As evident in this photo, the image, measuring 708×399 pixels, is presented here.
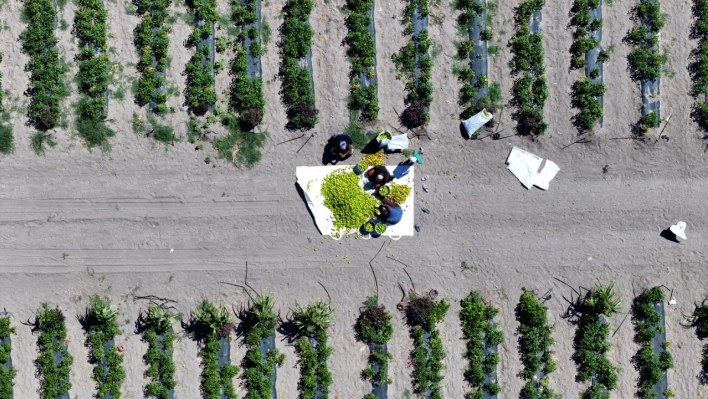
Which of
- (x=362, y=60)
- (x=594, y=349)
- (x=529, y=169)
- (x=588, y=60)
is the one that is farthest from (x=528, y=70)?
(x=594, y=349)

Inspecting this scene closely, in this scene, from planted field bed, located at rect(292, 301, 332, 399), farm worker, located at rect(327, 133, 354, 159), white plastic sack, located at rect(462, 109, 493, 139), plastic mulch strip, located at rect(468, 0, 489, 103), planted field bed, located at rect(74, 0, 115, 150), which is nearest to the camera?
farm worker, located at rect(327, 133, 354, 159)

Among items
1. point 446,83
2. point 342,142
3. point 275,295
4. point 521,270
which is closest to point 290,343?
point 275,295

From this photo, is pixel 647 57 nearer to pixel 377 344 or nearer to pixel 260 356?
pixel 377 344

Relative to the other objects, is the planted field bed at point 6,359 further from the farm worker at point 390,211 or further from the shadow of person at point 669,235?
the shadow of person at point 669,235

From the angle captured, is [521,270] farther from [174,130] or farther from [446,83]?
[174,130]

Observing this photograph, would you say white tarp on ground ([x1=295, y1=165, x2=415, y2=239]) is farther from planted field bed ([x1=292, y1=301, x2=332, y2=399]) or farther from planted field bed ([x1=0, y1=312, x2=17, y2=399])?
planted field bed ([x1=0, y1=312, x2=17, y2=399])

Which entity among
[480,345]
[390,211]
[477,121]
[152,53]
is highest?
[152,53]

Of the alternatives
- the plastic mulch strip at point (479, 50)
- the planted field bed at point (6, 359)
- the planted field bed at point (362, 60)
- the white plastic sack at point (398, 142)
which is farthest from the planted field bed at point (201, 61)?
the planted field bed at point (6, 359)

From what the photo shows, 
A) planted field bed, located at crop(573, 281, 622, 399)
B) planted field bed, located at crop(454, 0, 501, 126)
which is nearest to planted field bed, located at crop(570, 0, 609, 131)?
planted field bed, located at crop(454, 0, 501, 126)
